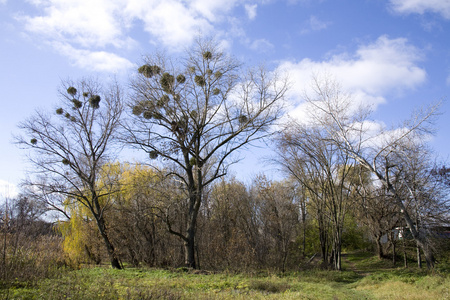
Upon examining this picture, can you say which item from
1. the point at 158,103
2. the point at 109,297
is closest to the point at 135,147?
the point at 158,103

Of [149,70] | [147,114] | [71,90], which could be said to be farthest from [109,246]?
[149,70]

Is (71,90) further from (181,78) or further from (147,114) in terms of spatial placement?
(181,78)

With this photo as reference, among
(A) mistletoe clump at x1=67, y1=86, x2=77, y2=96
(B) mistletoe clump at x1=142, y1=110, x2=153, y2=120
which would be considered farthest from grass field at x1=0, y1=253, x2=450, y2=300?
(A) mistletoe clump at x1=67, y1=86, x2=77, y2=96

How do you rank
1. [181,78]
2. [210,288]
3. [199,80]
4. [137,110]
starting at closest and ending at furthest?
[210,288] < [137,110] < [181,78] < [199,80]

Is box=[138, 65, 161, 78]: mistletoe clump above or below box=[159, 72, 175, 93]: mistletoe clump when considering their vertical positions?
above

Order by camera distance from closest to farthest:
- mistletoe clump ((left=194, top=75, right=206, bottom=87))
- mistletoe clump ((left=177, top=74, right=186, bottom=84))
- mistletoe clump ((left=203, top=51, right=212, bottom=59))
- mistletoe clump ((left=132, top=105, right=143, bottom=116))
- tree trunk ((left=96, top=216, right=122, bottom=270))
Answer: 1. mistletoe clump ((left=132, top=105, right=143, bottom=116))
2. mistletoe clump ((left=177, top=74, right=186, bottom=84))
3. mistletoe clump ((left=203, top=51, right=212, bottom=59))
4. mistletoe clump ((left=194, top=75, right=206, bottom=87))
5. tree trunk ((left=96, top=216, right=122, bottom=270))

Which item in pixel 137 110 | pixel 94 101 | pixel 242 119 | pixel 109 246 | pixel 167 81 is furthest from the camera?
pixel 94 101

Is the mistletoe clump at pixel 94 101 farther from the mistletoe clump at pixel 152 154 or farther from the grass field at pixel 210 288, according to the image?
the grass field at pixel 210 288

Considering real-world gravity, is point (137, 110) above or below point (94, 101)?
below

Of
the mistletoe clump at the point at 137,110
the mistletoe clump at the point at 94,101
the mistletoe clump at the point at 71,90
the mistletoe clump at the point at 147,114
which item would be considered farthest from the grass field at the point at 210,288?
the mistletoe clump at the point at 71,90

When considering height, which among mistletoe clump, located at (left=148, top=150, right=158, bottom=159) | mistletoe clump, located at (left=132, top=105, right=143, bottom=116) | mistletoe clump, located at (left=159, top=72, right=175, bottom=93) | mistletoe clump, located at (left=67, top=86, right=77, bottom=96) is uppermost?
mistletoe clump, located at (left=67, top=86, right=77, bottom=96)

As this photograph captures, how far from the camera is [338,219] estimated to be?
21.2 meters

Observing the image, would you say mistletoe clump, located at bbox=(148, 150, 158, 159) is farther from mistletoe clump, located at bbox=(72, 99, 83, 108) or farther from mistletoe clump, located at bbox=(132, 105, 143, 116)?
mistletoe clump, located at bbox=(72, 99, 83, 108)

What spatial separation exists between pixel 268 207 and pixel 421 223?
9202 millimetres
